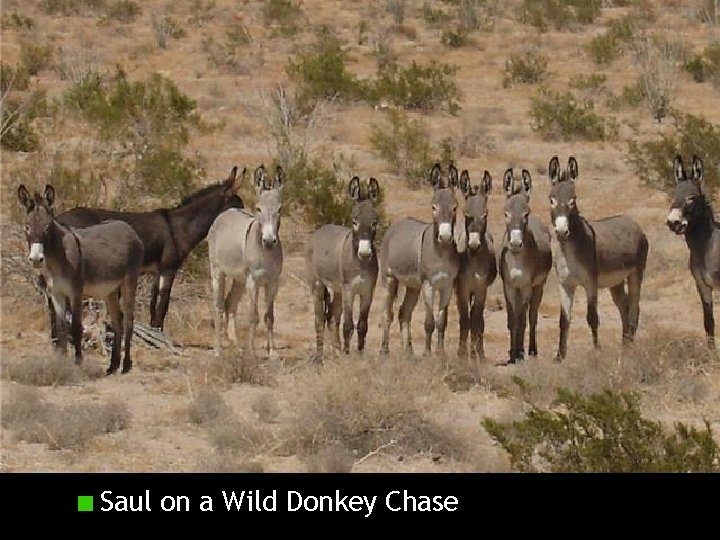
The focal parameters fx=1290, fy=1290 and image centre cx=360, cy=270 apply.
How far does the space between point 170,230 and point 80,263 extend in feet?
11.0

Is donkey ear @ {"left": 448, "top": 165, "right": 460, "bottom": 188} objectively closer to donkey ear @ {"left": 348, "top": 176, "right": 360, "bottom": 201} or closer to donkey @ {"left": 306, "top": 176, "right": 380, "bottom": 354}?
donkey @ {"left": 306, "top": 176, "right": 380, "bottom": 354}

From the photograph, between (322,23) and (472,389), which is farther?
(322,23)

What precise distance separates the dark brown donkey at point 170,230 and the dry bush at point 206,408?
13.9 ft

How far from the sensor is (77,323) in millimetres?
13047

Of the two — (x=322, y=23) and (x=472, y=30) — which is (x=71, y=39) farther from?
(x=472, y=30)

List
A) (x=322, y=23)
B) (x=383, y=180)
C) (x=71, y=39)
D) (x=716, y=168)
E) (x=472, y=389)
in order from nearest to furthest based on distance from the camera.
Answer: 1. (x=472, y=389)
2. (x=716, y=168)
3. (x=383, y=180)
4. (x=71, y=39)
5. (x=322, y=23)

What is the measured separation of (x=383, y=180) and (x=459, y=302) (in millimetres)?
10766

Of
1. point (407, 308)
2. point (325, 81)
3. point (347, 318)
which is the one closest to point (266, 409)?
→ point (347, 318)

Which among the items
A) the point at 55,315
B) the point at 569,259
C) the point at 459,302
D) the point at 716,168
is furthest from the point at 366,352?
the point at 716,168

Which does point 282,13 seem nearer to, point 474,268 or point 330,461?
point 474,268

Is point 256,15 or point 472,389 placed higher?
point 472,389

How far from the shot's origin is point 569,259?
13883 mm

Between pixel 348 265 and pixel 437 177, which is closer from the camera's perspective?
pixel 437 177

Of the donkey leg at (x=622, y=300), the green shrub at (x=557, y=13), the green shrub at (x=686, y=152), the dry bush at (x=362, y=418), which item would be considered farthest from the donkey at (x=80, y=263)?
the green shrub at (x=557, y=13)
